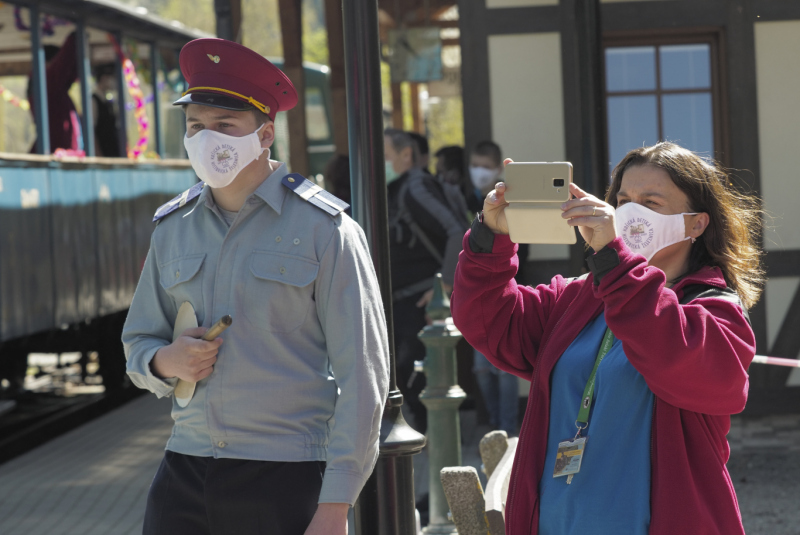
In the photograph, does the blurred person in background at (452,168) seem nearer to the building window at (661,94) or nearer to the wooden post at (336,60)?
the building window at (661,94)

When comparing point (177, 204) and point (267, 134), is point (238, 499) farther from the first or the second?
point (267, 134)

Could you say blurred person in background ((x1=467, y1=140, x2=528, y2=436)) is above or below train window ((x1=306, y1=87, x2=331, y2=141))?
below

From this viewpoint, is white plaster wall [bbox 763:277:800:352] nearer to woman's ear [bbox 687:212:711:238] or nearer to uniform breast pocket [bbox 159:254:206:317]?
woman's ear [bbox 687:212:711:238]

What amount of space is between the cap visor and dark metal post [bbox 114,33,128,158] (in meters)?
8.38

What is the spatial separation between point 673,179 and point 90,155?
799 centimetres

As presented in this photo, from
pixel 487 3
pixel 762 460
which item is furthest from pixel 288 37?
pixel 762 460

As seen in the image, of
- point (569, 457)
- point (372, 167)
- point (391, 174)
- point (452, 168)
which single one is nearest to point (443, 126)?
point (452, 168)

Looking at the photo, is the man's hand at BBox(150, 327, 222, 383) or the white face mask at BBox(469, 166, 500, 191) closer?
the man's hand at BBox(150, 327, 222, 383)

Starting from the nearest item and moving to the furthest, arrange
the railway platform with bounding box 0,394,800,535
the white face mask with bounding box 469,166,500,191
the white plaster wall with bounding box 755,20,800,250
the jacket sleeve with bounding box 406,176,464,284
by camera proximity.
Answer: the railway platform with bounding box 0,394,800,535
the jacket sleeve with bounding box 406,176,464,284
the white face mask with bounding box 469,166,500,191
the white plaster wall with bounding box 755,20,800,250

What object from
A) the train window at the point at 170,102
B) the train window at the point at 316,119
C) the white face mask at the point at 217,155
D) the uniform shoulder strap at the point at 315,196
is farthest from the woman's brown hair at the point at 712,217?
the train window at the point at 316,119

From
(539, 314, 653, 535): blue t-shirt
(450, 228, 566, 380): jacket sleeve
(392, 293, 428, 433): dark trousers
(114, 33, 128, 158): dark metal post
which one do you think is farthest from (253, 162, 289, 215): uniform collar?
(114, 33, 128, 158): dark metal post

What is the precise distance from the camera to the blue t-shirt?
203 centimetres

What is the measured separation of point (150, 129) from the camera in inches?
455

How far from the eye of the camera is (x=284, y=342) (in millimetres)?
2299
